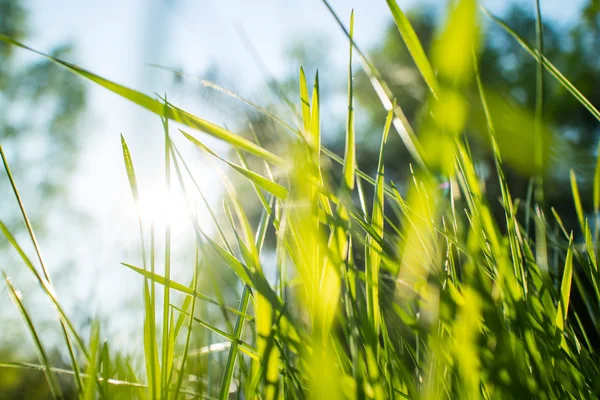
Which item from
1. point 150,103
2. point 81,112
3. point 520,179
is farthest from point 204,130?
point 81,112

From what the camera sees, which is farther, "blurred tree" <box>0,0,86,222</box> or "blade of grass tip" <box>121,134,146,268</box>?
"blurred tree" <box>0,0,86,222</box>

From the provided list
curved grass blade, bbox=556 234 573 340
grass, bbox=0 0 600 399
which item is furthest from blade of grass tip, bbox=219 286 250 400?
curved grass blade, bbox=556 234 573 340

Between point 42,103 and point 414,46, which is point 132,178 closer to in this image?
point 414,46

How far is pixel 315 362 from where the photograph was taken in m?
0.11

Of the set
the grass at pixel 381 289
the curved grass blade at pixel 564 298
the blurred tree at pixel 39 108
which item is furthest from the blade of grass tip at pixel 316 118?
the blurred tree at pixel 39 108

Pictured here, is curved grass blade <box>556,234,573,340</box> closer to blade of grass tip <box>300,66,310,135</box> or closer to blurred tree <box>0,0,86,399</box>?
blade of grass tip <box>300,66,310,135</box>

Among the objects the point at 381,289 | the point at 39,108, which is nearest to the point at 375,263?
the point at 381,289

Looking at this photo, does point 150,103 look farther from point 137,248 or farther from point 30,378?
point 30,378

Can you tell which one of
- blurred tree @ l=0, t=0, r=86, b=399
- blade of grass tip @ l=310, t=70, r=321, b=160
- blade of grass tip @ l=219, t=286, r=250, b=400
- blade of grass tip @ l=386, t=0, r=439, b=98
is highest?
blurred tree @ l=0, t=0, r=86, b=399

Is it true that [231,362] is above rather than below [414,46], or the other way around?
below

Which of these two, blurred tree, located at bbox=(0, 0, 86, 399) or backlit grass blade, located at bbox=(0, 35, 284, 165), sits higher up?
blurred tree, located at bbox=(0, 0, 86, 399)

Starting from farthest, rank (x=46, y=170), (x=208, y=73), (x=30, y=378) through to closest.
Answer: (x=46, y=170) < (x=208, y=73) < (x=30, y=378)

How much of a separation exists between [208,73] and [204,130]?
2.52 metres

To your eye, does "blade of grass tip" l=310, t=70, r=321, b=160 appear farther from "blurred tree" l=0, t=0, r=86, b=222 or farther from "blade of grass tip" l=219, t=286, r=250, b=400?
"blurred tree" l=0, t=0, r=86, b=222
